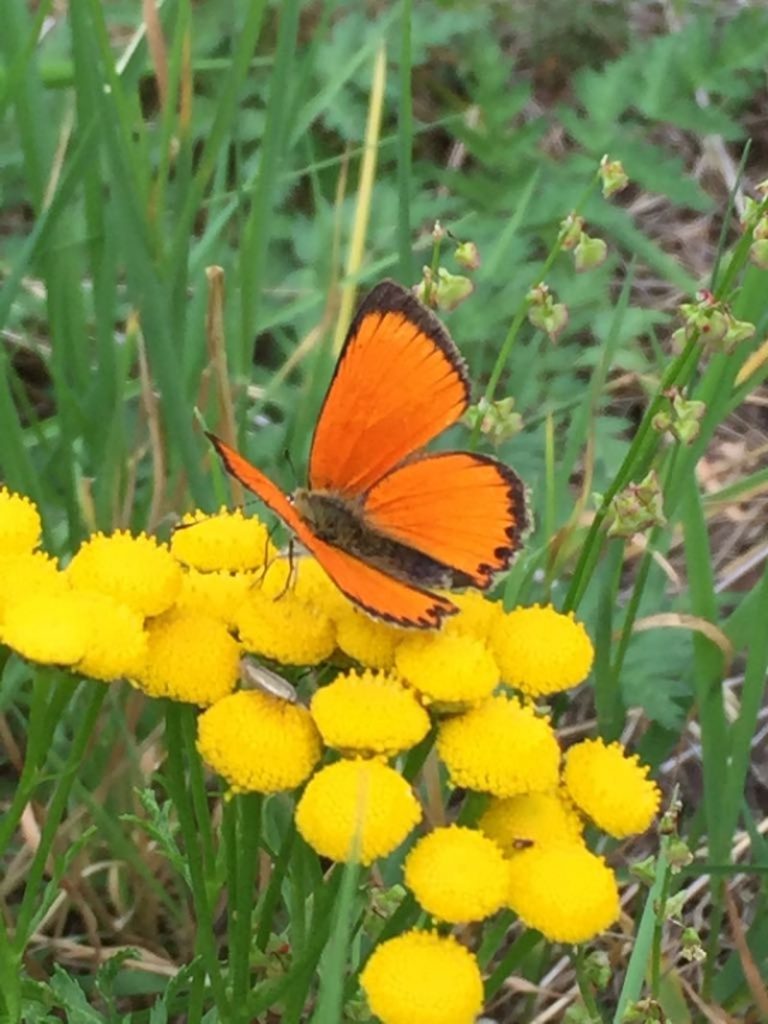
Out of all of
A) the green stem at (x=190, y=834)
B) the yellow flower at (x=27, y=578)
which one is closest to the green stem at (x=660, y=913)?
the green stem at (x=190, y=834)

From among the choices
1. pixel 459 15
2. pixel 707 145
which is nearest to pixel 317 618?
pixel 459 15

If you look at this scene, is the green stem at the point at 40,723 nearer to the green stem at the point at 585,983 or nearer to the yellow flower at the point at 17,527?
the yellow flower at the point at 17,527

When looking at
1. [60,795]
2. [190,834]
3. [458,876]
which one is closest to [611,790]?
[458,876]

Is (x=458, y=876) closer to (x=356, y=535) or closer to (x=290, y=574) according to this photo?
(x=290, y=574)

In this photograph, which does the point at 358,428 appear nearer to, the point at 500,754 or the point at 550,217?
the point at 500,754

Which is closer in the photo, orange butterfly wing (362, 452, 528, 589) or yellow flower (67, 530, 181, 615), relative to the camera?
yellow flower (67, 530, 181, 615)

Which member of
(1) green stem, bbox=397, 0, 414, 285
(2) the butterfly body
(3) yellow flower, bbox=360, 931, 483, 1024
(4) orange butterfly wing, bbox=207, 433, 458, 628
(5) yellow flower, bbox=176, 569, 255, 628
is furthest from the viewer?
(1) green stem, bbox=397, 0, 414, 285

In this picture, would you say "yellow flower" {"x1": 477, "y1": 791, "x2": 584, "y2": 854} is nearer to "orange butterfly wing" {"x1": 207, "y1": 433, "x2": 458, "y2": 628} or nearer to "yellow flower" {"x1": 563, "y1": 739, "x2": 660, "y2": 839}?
"yellow flower" {"x1": 563, "y1": 739, "x2": 660, "y2": 839}

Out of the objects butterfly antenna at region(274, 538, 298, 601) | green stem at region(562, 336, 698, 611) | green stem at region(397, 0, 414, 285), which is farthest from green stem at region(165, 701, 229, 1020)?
green stem at region(397, 0, 414, 285)
